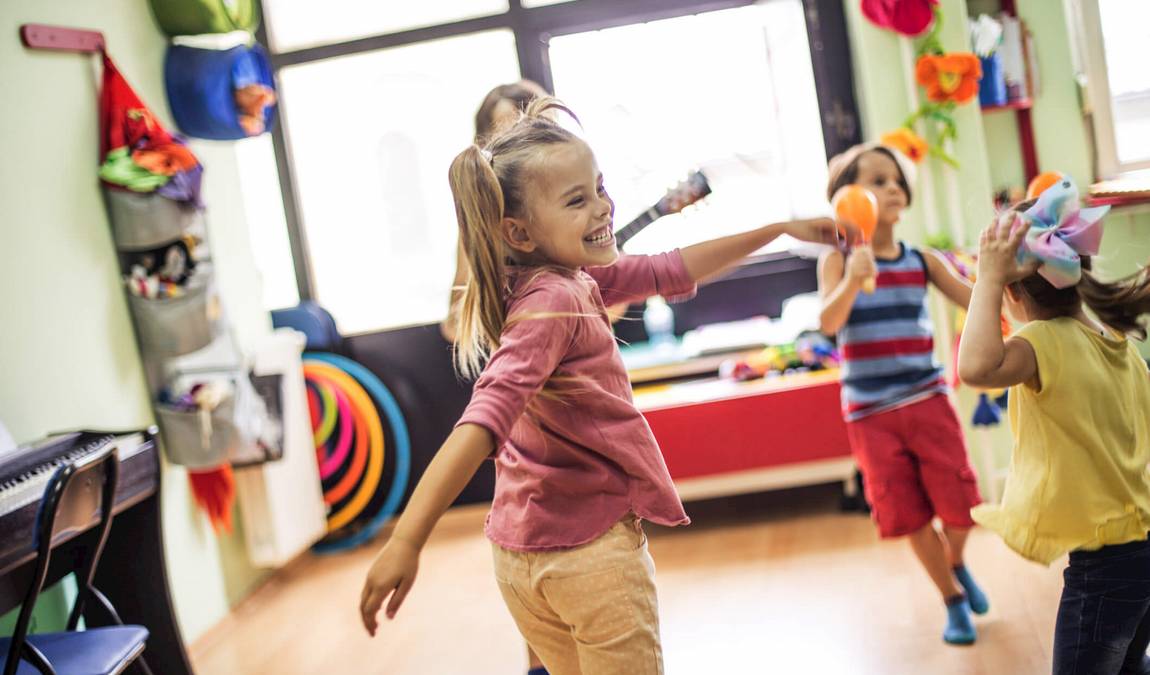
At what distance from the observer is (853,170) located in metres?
2.77

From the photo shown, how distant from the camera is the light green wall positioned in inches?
112

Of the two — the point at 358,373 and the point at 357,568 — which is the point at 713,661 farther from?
the point at 358,373

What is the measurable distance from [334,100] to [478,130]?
2157 millimetres

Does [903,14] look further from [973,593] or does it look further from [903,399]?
[973,593]

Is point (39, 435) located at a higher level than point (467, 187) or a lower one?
lower

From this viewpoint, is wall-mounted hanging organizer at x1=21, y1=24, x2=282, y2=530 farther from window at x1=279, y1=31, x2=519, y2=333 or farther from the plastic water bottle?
the plastic water bottle

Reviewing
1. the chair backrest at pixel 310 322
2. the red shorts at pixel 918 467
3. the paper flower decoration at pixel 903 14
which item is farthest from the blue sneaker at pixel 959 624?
the chair backrest at pixel 310 322

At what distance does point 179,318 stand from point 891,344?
1982 mm

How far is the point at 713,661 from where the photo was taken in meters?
2.77

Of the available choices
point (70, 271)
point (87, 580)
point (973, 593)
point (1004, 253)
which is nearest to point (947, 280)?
point (973, 593)

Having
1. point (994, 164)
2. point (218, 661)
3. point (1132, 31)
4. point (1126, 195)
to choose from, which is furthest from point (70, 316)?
point (1132, 31)

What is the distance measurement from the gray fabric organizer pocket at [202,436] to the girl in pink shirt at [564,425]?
1.99 metres

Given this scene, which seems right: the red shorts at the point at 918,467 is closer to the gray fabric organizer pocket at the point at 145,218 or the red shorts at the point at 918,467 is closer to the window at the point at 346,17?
the gray fabric organizer pocket at the point at 145,218

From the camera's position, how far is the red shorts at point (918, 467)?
8.60ft
